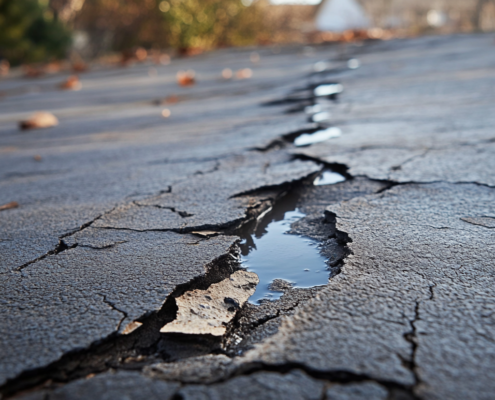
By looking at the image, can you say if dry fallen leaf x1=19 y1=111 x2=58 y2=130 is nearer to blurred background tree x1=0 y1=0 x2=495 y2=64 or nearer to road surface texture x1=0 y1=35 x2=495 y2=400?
road surface texture x1=0 y1=35 x2=495 y2=400

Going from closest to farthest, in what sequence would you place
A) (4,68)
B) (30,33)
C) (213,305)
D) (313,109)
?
(213,305), (313,109), (4,68), (30,33)

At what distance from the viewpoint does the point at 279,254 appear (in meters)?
1.79

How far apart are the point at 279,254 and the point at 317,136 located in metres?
1.65

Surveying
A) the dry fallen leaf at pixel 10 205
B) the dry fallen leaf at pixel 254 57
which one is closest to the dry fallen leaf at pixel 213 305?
the dry fallen leaf at pixel 10 205

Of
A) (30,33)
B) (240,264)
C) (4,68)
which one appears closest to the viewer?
(240,264)

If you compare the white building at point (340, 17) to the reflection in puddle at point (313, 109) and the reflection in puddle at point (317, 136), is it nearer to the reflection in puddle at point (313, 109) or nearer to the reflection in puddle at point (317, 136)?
the reflection in puddle at point (313, 109)

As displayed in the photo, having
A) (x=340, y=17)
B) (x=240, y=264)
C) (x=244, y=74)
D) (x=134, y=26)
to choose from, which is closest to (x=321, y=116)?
(x=240, y=264)

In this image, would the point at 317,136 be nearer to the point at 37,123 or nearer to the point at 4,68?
the point at 37,123

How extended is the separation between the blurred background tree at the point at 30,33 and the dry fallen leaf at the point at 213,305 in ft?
42.2

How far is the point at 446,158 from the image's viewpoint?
8.33 feet

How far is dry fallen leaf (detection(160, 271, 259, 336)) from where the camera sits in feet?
4.33

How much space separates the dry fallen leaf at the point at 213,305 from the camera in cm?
132

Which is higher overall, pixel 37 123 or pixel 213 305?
pixel 37 123

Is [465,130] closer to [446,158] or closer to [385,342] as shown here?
[446,158]
